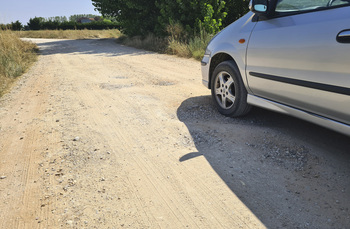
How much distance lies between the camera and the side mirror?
138 inches

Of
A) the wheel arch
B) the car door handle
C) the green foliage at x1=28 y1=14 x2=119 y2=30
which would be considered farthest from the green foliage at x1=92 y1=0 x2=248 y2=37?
the green foliage at x1=28 y1=14 x2=119 y2=30

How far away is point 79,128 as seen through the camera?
4.20 metres

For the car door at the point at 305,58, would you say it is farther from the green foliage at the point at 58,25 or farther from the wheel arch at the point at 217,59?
the green foliage at the point at 58,25

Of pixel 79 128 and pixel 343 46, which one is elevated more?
pixel 343 46

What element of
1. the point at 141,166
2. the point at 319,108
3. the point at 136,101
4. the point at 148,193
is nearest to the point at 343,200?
the point at 319,108

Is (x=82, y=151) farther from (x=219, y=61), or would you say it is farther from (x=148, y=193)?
(x=219, y=61)

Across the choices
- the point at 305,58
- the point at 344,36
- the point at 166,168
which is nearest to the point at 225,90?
the point at 305,58

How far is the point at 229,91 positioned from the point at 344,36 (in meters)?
1.96

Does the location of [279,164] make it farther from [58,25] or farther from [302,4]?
[58,25]

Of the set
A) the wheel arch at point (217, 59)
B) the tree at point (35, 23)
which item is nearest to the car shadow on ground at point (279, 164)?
the wheel arch at point (217, 59)

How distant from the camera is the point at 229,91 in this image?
4.38 meters

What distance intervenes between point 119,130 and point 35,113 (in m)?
1.82

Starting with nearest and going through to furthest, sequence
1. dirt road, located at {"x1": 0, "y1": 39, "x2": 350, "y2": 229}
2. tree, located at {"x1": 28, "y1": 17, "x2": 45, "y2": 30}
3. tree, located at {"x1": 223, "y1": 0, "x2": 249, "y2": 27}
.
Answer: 1. dirt road, located at {"x1": 0, "y1": 39, "x2": 350, "y2": 229}
2. tree, located at {"x1": 223, "y1": 0, "x2": 249, "y2": 27}
3. tree, located at {"x1": 28, "y1": 17, "x2": 45, "y2": 30}

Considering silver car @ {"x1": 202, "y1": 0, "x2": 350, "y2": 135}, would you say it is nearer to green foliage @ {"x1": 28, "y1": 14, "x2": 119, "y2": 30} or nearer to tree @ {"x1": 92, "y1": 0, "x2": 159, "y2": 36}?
tree @ {"x1": 92, "y1": 0, "x2": 159, "y2": 36}
